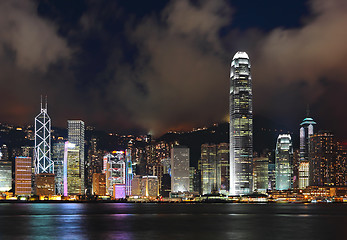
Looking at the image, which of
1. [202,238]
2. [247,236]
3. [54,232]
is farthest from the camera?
[54,232]

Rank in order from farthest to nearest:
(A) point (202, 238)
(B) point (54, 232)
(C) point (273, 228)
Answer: (C) point (273, 228)
(B) point (54, 232)
(A) point (202, 238)

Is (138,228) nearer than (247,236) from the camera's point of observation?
No

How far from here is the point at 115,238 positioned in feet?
251

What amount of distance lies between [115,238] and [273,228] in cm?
3022

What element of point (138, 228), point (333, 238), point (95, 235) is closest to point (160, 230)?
point (138, 228)

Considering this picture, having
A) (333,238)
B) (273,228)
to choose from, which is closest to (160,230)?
(273,228)

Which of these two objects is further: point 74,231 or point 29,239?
point 74,231

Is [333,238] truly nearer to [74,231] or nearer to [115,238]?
[115,238]

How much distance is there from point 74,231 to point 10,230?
1181 centimetres

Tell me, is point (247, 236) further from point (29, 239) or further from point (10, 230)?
point (10, 230)

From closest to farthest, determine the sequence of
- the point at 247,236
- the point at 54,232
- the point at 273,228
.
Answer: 1. the point at 247,236
2. the point at 54,232
3. the point at 273,228

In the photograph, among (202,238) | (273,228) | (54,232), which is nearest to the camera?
(202,238)

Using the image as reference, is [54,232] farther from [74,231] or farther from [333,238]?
[333,238]

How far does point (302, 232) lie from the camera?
87000 millimetres
